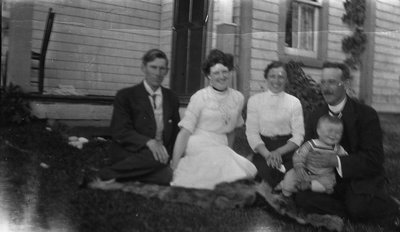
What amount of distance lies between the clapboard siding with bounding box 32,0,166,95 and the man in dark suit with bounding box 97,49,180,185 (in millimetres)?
89

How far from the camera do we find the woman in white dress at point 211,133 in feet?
5.22

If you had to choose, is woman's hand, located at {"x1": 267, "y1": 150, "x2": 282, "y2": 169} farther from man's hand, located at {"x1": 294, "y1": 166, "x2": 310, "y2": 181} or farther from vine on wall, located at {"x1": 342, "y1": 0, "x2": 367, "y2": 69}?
vine on wall, located at {"x1": 342, "y1": 0, "x2": 367, "y2": 69}

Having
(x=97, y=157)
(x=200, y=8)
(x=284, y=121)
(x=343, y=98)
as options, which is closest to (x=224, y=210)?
(x=284, y=121)

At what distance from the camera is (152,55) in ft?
5.26

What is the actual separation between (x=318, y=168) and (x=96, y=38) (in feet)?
3.44

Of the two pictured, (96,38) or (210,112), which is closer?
(210,112)

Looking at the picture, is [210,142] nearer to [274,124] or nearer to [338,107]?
[274,124]

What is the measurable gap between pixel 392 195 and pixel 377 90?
452 mm

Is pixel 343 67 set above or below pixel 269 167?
above

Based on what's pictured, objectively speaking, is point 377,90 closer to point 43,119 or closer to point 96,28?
point 96,28

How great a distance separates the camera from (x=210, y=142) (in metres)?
1.60

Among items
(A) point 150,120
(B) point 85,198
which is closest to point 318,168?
(A) point 150,120

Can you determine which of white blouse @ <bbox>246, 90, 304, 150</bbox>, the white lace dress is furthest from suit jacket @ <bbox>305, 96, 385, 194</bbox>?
the white lace dress

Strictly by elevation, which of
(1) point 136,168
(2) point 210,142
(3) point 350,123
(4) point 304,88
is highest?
(4) point 304,88
